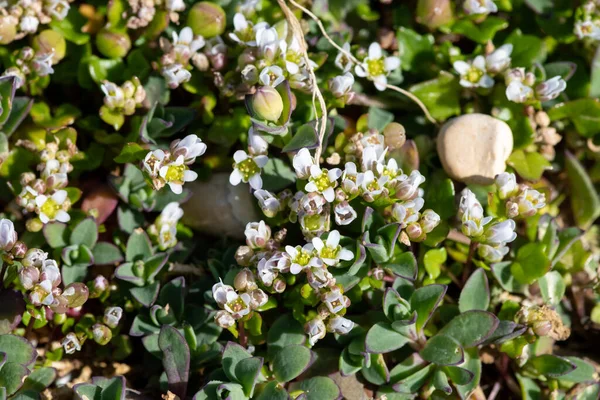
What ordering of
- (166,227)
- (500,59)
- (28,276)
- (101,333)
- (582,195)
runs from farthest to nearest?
(582,195), (500,59), (166,227), (101,333), (28,276)

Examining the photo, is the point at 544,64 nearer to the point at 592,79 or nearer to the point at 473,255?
the point at 592,79

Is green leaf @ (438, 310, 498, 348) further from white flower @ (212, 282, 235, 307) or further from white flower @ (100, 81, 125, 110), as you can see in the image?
white flower @ (100, 81, 125, 110)

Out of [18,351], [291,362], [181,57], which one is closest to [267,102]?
[181,57]

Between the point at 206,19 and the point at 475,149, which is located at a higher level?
the point at 206,19

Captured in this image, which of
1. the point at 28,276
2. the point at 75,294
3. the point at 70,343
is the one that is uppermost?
the point at 28,276

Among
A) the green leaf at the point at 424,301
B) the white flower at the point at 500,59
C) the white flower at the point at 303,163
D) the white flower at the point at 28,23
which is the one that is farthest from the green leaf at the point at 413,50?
the white flower at the point at 28,23

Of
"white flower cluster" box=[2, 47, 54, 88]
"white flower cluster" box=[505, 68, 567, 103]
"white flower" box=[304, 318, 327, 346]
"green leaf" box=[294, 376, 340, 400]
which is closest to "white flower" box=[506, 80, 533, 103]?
"white flower cluster" box=[505, 68, 567, 103]

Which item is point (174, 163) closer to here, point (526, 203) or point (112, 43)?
point (112, 43)
